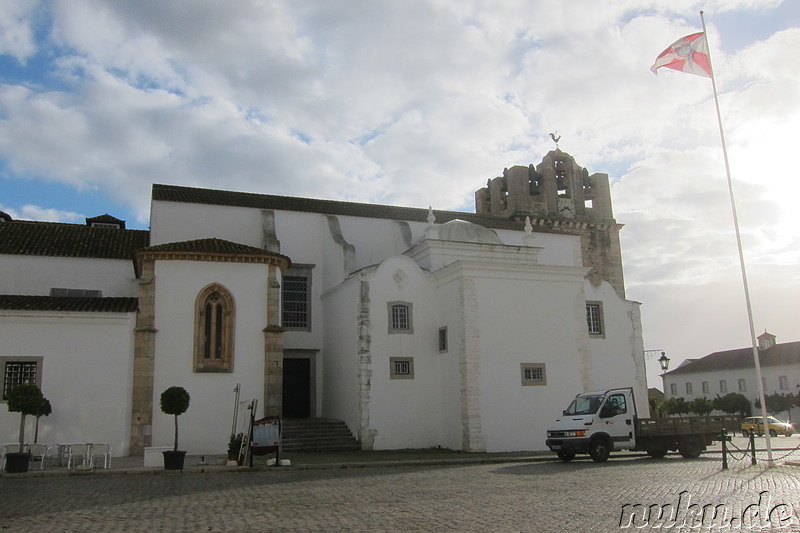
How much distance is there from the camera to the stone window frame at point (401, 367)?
25.2 meters

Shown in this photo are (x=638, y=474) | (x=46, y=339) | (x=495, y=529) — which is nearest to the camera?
(x=495, y=529)

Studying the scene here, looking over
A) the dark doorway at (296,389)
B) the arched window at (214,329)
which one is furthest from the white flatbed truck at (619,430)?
the dark doorway at (296,389)

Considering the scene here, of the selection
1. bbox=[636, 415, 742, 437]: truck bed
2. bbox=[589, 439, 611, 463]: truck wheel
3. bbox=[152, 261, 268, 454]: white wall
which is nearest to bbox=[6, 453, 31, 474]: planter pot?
bbox=[152, 261, 268, 454]: white wall

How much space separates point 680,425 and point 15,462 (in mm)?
18072

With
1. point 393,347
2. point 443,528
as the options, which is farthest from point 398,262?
point 443,528

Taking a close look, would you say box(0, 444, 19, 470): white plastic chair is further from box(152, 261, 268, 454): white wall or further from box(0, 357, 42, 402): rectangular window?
box(152, 261, 268, 454): white wall

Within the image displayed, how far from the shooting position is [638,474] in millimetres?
15484

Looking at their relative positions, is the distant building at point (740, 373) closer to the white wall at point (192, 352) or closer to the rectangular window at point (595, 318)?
the rectangular window at point (595, 318)

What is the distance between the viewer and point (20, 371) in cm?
2194

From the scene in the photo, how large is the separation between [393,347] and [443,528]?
1634 centimetres

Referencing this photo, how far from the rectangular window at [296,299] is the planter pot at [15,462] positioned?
12788 mm

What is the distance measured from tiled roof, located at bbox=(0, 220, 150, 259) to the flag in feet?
68.7

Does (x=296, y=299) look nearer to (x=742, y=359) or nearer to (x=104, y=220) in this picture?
(x=104, y=220)

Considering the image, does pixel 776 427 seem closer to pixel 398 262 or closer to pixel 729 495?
pixel 398 262
